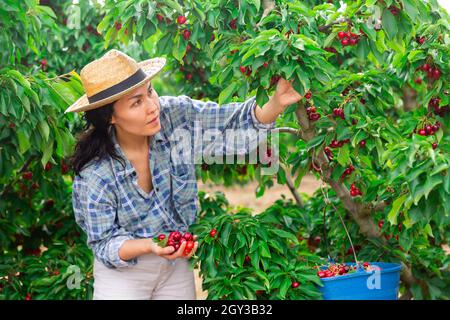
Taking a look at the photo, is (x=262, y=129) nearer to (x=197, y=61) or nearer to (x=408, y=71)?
(x=408, y=71)

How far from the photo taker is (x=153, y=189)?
3.00 metres

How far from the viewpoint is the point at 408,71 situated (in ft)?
10.8

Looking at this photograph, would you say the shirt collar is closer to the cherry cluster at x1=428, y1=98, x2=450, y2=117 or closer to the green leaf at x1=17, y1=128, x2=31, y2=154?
the green leaf at x1=17, y1=128, x2=31, y2=154

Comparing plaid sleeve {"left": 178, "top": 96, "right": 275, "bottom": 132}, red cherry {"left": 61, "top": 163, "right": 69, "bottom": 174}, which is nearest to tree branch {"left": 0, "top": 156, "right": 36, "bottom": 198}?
red cherry {"left": 61, "top": 163, "right": 69, "bottom": 174}

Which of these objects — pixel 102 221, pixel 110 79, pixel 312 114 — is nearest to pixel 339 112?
pixel 312 114

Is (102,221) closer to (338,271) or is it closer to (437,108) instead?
(338,271)

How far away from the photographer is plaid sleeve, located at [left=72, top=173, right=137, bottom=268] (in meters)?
2.87

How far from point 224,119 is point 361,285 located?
0.89 meters

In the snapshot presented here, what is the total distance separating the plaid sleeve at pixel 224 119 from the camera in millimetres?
2996

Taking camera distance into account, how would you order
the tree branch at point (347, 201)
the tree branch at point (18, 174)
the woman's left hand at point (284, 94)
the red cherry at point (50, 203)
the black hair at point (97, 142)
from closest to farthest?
the woman's left hand at point (284, 94) → the black hair at point (97, 142) → the tree branch at point (347, 201) → the tree branch at point (18, 174) → the red cherry at point (50, 203)

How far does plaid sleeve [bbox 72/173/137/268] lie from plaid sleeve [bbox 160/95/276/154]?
17.5 inches

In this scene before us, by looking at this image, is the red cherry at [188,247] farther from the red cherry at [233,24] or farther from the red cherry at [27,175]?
the red cherry at [27,175]

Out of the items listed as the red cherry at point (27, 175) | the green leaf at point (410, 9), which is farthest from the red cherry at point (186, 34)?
the red cherry at point (27, 175)

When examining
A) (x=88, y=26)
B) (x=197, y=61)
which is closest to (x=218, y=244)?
(x=197, y=61)
